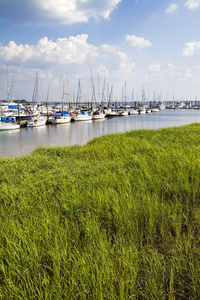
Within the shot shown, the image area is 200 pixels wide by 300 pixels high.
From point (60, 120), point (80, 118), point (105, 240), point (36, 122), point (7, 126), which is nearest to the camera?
point (105, 240)

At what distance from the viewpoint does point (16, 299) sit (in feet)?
6.88

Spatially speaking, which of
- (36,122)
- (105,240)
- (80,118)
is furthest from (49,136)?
(105,240)

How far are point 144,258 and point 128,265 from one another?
322 mm

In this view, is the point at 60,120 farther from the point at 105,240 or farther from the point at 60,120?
the point at 105,240

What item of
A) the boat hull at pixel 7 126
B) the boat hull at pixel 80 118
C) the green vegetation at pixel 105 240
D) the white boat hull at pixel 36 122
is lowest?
the green vegetation at pixel 105 240

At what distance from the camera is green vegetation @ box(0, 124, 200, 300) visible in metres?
2.18

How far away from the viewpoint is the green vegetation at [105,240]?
7.14 ft

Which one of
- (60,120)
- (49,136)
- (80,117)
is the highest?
(80,117)

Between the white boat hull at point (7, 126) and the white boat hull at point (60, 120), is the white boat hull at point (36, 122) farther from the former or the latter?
the white boat hull at point (7, 126)

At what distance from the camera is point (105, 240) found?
9.00 feet

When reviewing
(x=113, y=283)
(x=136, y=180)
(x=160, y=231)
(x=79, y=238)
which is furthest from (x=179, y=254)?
(x=136, y=180)

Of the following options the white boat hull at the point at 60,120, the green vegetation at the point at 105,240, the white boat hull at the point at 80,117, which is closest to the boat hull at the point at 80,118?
the white boat hull at the point at 80,117

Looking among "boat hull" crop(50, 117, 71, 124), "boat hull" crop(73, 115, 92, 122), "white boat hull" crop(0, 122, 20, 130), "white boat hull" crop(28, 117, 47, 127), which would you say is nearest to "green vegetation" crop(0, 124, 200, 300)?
"white boat hull" crop(0, 122, 20, 130)

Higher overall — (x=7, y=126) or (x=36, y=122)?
(x=36, y=122)
